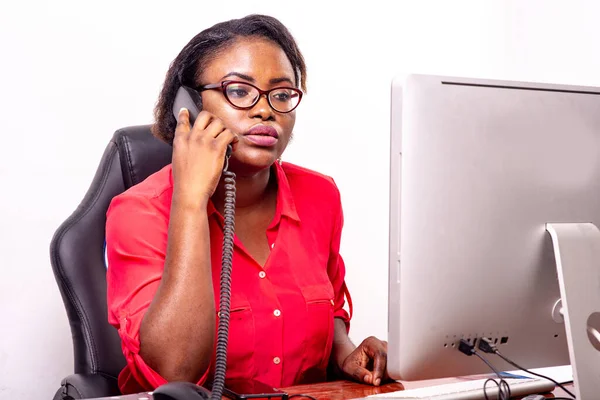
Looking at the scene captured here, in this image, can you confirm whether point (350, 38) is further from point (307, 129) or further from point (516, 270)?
point (516, 270)

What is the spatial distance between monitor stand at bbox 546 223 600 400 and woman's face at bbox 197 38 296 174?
64 centimetres

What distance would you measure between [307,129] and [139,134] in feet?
2.84

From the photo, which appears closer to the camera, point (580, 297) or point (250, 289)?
point (580, 297)

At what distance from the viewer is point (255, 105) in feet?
4.89

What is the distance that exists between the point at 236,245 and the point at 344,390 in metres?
0.38

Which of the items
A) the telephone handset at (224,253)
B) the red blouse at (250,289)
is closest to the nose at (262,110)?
the telephone handset at (224,253)

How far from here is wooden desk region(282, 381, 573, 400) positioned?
4.08 ft

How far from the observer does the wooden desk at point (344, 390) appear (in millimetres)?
1244

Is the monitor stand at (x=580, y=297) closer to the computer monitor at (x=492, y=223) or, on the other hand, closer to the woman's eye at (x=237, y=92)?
the computer monitor at (x=492, y=223)

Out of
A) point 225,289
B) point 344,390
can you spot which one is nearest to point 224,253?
point 225,289

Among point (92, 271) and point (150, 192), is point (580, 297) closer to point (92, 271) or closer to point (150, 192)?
point (150, 192)

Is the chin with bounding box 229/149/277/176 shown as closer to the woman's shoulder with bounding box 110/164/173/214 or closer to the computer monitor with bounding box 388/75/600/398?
the woman's shoulder with bounding box 110/164/173/214

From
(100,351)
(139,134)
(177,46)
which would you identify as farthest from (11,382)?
(177,46)

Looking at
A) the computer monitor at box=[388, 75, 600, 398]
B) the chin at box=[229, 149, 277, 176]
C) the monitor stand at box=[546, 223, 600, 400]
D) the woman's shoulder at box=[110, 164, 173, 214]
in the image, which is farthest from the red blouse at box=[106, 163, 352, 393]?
the monitor stand at box=[546, 223, 600, 400]
